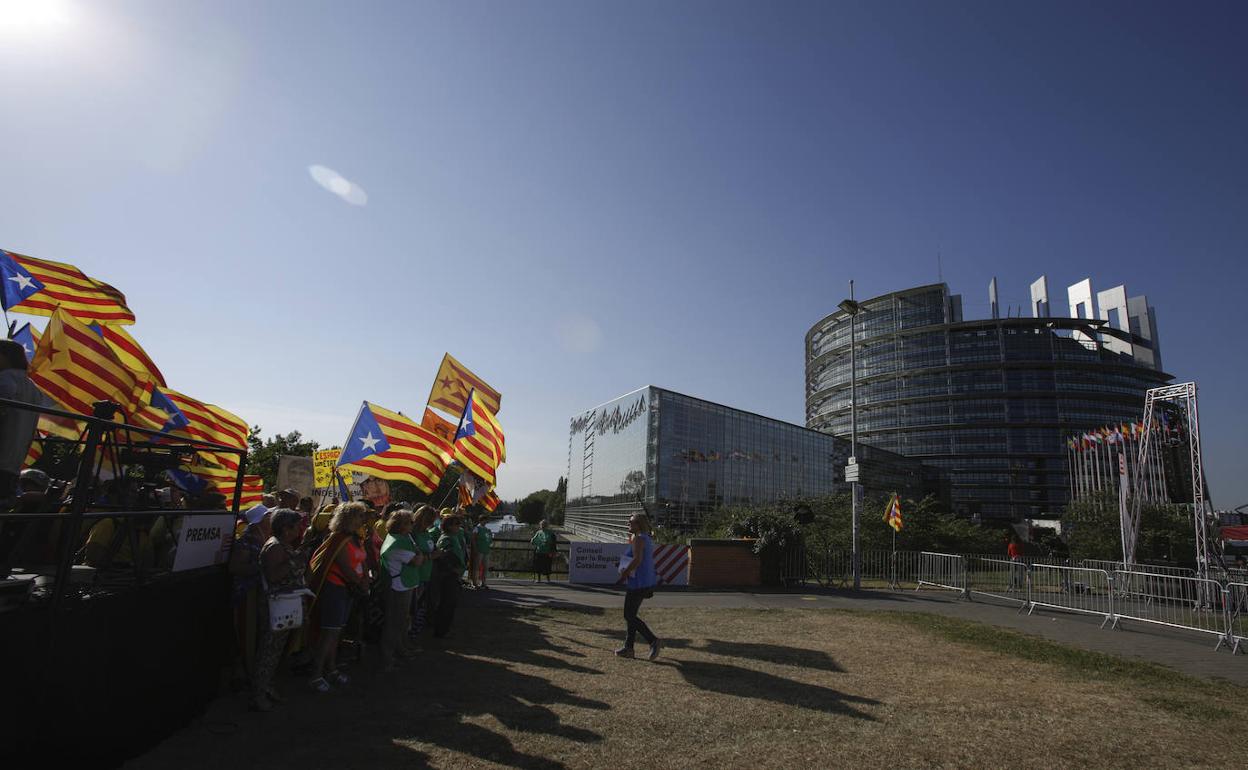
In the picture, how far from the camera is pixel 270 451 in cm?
4728

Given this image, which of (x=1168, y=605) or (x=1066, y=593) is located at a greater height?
→ (x=1168, y=605)

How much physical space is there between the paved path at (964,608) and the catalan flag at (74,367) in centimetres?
717

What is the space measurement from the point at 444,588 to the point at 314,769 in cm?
469

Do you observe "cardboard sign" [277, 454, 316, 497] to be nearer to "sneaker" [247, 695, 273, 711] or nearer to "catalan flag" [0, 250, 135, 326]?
"catalan flag" [0, 250, 135, 326]

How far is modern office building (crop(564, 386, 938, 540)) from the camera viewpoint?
4622 cm

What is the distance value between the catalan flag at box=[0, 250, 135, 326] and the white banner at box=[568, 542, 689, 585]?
38.0 ft

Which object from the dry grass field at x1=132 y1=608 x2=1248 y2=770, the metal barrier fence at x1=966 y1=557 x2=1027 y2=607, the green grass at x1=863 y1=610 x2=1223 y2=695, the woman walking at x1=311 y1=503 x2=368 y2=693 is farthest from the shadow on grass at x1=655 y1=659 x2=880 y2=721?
the metal barrier fence at x1=966 y1=557 x2=1027 y2=607

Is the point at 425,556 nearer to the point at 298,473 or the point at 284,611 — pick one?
the point at 284,611

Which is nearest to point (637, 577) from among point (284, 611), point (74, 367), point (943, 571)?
point (284, 611)

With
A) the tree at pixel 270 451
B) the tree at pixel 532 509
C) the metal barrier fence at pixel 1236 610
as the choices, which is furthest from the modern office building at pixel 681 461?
the tree at pixel 532 509

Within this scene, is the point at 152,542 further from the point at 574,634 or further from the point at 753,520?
the point at 753,520

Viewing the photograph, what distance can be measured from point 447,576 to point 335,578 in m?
3.02

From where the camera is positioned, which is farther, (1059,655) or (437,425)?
(437,425)

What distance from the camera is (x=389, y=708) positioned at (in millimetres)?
5438
